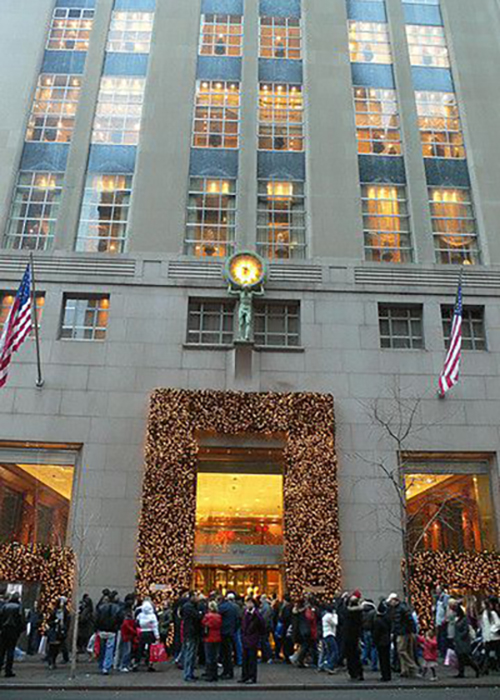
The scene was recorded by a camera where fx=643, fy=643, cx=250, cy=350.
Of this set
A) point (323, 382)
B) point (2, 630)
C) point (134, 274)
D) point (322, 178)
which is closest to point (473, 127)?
point (322, 178)

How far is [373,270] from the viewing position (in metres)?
25.8

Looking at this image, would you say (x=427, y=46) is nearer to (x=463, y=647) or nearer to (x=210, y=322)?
(x=210, y=322)

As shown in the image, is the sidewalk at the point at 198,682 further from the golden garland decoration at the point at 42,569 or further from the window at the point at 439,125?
the window at the point at 439,125

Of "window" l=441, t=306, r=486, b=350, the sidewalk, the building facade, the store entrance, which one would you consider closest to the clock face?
the building facade

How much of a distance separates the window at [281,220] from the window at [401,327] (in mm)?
4303

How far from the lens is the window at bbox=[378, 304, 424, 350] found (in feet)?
83.1

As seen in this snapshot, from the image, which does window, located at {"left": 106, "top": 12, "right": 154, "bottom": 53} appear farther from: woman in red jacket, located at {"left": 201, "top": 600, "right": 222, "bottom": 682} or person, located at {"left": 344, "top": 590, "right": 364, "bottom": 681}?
person, located at {"left": 344, "top": 590, "right": 364, "bottom": 681}

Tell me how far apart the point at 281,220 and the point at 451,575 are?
15.3 meters

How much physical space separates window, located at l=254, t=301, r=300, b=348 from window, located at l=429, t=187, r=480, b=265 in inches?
264

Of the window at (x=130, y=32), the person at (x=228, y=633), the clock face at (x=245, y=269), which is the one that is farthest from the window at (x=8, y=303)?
the person at (x=228, y=633)

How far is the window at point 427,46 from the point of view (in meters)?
31.3

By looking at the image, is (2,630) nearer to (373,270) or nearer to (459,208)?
Result: (373,270)

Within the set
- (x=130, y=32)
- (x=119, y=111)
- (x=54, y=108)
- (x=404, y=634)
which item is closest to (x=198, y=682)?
(x=404, y=634)

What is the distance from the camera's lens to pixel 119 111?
96.0ft
